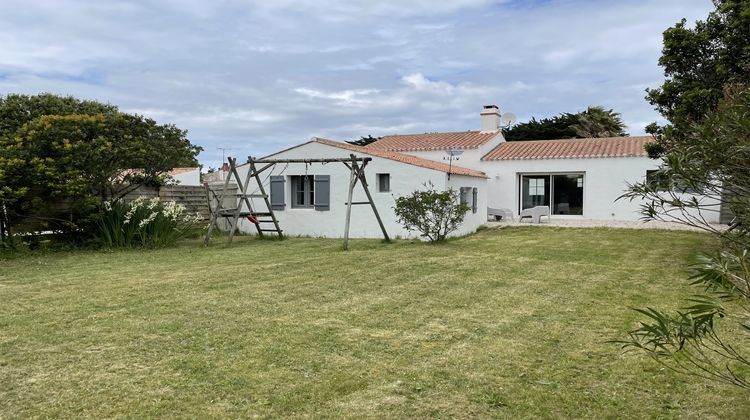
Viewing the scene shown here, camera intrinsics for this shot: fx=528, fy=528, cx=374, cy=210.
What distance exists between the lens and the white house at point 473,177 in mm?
16094

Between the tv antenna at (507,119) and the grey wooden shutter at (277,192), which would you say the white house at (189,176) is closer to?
the grey wooden shutter at (277,192)

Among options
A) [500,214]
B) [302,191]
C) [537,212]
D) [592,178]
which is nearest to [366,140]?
[500,214]

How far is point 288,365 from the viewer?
4293 mm

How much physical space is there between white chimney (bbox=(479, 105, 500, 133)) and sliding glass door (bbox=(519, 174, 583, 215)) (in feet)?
12.5

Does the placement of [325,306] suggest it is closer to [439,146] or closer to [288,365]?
[288,365]

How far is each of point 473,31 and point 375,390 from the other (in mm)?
12374

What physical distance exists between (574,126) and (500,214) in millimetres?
19071

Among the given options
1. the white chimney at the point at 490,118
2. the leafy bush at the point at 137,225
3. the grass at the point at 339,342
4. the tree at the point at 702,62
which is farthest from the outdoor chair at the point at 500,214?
the leafy bush at the point at 137,225

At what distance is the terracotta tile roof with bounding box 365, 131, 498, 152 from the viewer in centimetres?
2260

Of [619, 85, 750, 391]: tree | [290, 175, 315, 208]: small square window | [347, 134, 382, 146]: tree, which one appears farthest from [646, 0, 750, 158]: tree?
[347, 134, 382, 146]: tree

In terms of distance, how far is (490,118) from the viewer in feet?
79.9

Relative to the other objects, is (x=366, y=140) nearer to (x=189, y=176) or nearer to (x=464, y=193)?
(x=189, y=176)

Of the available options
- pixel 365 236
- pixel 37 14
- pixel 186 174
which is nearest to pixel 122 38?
pixel 37 14

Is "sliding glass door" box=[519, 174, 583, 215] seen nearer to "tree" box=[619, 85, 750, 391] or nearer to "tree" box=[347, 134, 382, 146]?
"tree" box=[619, 85, 750, 391]
